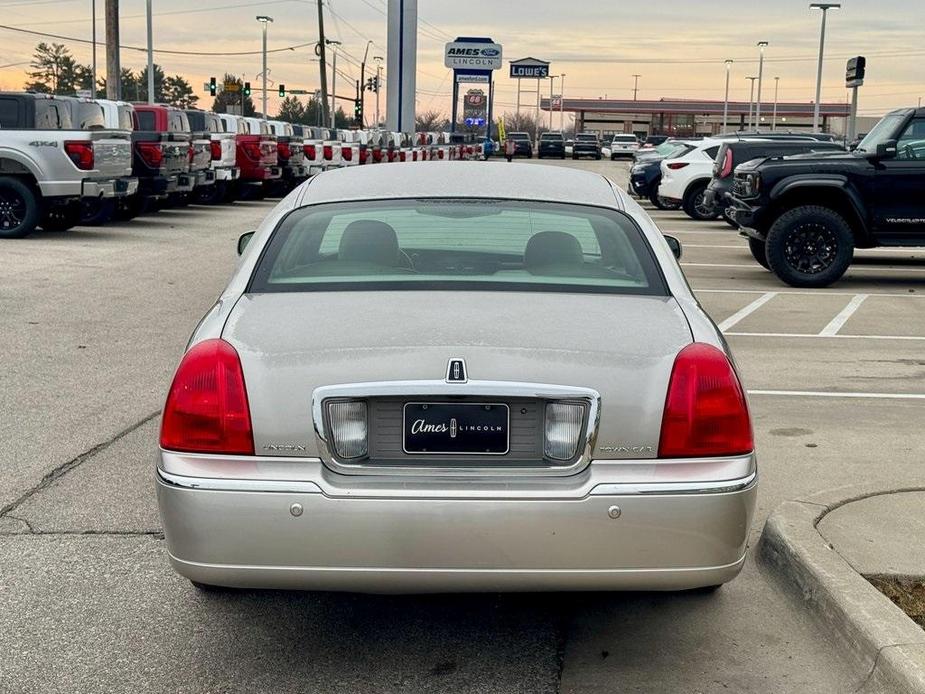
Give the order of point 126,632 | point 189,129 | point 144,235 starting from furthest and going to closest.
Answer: point 189,129
point 144,235
point 126,632

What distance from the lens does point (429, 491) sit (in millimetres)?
3545

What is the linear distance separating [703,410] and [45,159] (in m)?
15.6

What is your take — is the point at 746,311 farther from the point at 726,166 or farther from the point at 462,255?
the point at 726,166

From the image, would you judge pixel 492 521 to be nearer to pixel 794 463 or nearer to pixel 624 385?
pixel 624 385

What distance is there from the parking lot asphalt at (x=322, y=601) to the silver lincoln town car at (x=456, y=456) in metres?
0.44

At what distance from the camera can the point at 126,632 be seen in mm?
4195

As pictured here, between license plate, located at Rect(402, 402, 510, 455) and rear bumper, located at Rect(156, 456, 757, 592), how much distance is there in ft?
0.49

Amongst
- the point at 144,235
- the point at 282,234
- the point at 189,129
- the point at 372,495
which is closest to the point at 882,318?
the point at 282,234

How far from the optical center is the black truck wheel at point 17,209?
17906 mm

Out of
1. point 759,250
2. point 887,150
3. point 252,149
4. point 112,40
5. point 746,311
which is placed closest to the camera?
point 746,311

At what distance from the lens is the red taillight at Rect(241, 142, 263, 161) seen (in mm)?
27469

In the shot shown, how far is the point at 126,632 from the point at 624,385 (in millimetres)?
1834

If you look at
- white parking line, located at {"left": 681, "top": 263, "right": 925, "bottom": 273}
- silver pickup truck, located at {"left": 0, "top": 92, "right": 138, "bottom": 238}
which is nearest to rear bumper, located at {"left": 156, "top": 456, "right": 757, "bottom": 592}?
white parking line, located at {"left": 681, "top": 263, "right": 925, "bottom": 273}

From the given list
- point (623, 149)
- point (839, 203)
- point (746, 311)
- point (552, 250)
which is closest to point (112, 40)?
point (839, 203)
